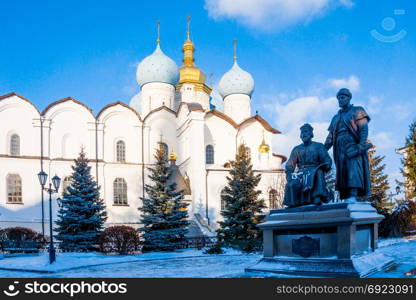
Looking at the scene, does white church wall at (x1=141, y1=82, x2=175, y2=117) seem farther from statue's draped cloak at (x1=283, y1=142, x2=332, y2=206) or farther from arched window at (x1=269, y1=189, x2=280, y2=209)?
statue's draped cloak at (x1=283, y1=142, x2=332, y2=206)

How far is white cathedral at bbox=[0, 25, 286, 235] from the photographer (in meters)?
29.3

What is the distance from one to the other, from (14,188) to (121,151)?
→ 744 centimetres

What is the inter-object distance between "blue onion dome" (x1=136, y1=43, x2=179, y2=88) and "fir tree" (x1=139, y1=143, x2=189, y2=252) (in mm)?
16976

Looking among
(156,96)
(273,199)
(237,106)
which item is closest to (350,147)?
(273,199)

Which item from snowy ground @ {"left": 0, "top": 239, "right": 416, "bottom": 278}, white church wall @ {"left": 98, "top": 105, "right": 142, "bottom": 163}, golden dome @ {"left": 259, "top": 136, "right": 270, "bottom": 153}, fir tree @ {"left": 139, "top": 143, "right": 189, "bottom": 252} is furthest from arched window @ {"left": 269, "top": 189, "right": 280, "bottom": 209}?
snowy ground @ {"left": 0, "top": 239, "right": 416, "bottom": 278}

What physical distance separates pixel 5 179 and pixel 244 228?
50.8 ft

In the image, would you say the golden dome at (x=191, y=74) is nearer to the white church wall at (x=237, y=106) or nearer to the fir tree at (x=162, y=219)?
the white church wall at (x=237, y=106)

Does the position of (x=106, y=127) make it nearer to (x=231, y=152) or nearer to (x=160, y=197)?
(x=231, y=152)

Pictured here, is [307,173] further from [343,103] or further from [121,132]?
[121,132]

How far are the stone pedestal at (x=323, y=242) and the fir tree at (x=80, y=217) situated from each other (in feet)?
45.2

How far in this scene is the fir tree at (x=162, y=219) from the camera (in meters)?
20.6

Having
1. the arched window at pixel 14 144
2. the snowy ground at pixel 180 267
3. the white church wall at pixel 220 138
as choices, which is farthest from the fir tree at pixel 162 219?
the arched window at pixel 14 144

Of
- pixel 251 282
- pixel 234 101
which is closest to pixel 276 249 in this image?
pixel 251 282

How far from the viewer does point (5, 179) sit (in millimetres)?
28812
